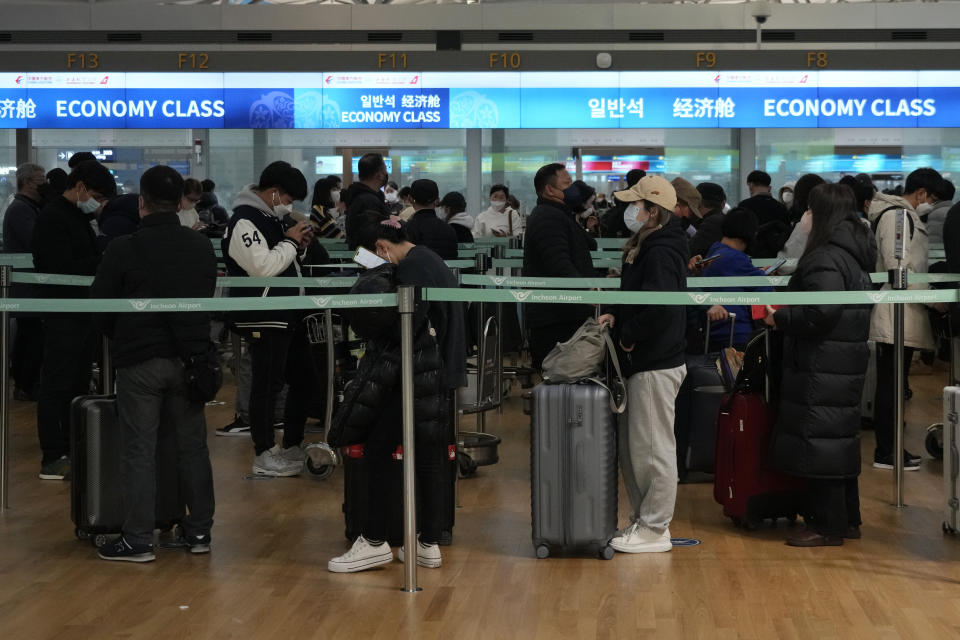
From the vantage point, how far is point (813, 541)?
19.1 ft

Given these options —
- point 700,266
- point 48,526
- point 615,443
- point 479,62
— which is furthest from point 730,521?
point 479,62

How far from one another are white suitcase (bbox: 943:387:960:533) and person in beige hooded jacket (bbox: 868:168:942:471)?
1.49 meters

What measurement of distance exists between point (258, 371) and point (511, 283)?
62.0 inches

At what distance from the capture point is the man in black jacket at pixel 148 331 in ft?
17.9

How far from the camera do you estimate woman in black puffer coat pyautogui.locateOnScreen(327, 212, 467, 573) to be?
17.1 ft

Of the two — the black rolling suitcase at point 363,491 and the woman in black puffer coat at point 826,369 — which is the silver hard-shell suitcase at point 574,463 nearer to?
the black rolling suitcase at point 363,491

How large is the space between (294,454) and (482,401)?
Result: 4.13 feet

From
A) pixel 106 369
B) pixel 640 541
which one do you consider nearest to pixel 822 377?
pixel 640 541

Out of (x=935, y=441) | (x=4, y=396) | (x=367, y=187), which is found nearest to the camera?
(x=4, y=396)

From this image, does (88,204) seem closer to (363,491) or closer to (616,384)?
(363,491)

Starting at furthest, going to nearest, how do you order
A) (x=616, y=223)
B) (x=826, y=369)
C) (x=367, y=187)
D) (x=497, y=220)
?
(x=497, y=220), (x=616, y=223), (x=367, y=187), (x=826, y=369)

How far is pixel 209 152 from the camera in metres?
14.2

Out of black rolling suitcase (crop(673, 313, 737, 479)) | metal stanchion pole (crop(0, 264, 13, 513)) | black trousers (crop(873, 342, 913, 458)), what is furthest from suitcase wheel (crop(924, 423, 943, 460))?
metal stanchion pole (crop(0, 264, 13, 513))

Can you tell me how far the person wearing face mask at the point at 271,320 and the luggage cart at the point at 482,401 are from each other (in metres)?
0.99
